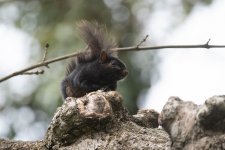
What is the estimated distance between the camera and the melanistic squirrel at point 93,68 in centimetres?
372

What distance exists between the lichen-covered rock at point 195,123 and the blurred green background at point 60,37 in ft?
11.0

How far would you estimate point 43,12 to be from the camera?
6.35 meters

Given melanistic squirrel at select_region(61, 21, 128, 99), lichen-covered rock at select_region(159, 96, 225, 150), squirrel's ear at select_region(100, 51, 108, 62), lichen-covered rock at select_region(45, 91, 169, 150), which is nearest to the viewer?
lichen-covered rock at select_region(159, 96, 225, 150)

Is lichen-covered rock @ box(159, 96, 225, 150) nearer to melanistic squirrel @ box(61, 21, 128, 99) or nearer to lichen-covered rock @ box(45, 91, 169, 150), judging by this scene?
lichen-covered rock @ box(45, 91, 169, 150)

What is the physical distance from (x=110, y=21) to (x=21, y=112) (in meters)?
1.36

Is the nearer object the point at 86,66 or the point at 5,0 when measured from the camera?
the point at 86,66

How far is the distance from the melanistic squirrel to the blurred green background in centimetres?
155

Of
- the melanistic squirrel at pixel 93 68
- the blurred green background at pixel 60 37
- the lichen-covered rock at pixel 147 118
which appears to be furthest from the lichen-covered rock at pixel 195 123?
the blurred green background at pixel 60 37

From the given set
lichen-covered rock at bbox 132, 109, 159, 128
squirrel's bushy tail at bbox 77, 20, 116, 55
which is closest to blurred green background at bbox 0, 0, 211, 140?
squirrel's bushy tail at bbox 77, 20, 116, 55

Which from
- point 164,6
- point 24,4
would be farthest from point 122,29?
point 24,4

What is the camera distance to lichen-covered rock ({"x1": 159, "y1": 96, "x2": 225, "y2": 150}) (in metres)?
1.97

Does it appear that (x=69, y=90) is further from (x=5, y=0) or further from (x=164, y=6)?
(x=164, y=6)

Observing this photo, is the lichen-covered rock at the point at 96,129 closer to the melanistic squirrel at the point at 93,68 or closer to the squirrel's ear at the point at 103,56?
the melanistic squirrel at the point at 93,68

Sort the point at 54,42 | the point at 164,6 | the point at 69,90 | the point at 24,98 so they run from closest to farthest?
the point at 69,90 < the point at 54,42 < the point at 24,98 < the point at 164,6
